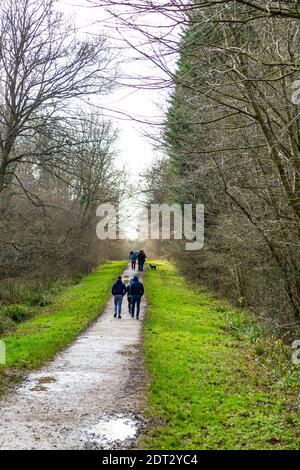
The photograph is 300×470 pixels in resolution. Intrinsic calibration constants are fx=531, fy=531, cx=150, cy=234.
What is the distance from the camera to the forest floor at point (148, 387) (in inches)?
287

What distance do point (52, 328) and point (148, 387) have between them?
7.31 meters

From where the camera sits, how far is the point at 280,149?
10.9 meters

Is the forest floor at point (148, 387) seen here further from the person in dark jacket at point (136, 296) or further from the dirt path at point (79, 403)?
the person in dark jacket at point (136, 296)

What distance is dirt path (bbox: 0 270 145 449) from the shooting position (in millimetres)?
7117

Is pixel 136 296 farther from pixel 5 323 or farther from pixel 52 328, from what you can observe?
pixel 5 323

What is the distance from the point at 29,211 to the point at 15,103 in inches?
340

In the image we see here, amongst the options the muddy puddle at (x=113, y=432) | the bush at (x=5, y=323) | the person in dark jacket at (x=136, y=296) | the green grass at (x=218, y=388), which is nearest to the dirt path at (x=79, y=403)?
the muddy puddle at (x=113, y=432)

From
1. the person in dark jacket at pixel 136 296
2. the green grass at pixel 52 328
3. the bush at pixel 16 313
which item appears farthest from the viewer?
the bush at pixel 16 313

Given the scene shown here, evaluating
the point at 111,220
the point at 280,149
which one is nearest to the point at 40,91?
the point at 280,149

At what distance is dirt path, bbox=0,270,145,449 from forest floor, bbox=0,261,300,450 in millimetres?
16

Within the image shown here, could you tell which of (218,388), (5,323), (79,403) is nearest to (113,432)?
(79,403)

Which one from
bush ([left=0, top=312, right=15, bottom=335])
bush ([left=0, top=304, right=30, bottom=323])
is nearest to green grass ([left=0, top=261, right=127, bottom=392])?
bush ([left=0, top=312, right=15, bottom=335])

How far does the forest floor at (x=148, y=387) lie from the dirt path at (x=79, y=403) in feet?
0.05

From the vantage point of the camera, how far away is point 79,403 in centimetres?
880
